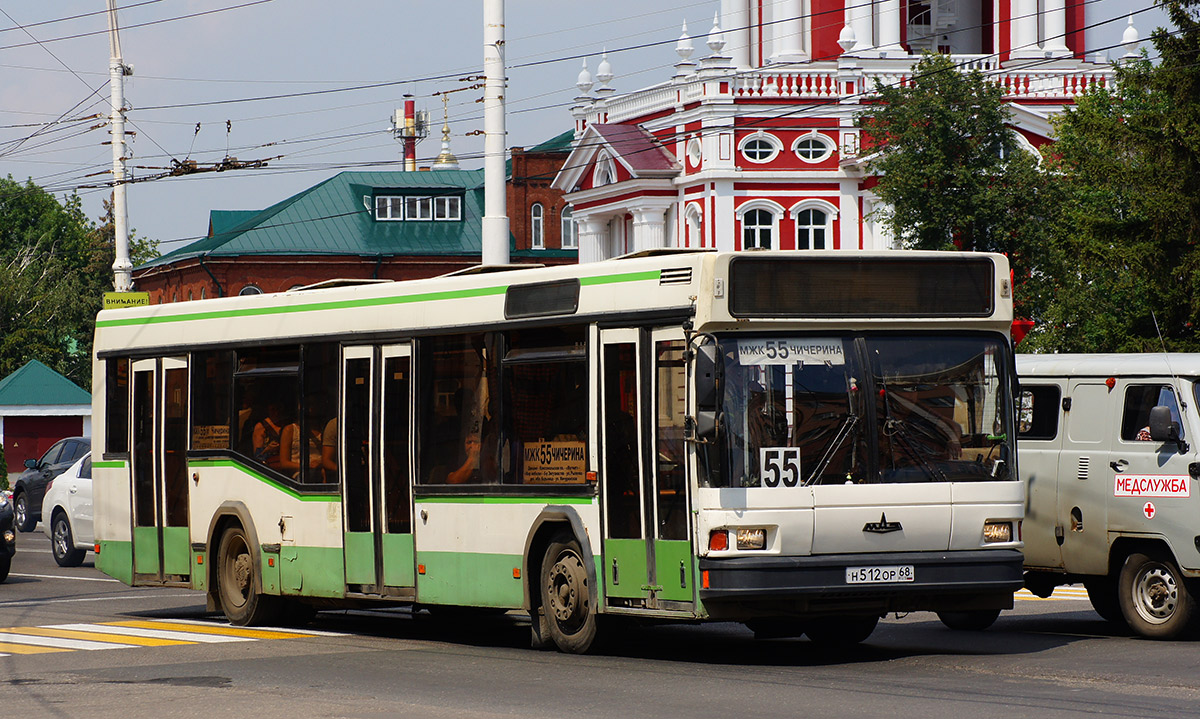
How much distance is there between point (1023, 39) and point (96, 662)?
55.7 metres

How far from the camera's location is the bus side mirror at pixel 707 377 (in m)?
11.9

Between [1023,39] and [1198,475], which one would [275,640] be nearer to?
[1198,475]

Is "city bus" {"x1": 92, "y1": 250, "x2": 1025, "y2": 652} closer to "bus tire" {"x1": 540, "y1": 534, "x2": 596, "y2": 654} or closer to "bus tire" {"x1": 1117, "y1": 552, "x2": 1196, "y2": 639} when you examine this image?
"bus tire" {"x1": 540, "y1": 534, "x2": 596, "y2": 654}

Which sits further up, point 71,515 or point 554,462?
point 554,462

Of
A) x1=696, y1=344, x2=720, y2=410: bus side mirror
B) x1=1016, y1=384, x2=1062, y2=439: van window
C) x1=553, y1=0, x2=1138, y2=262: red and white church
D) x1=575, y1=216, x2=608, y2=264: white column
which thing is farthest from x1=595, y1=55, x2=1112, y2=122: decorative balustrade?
x1=696, y1=344, x2=720, y2=410: bus side mirror

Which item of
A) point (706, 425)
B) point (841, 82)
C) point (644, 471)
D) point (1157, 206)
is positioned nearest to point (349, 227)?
point (841, 82)

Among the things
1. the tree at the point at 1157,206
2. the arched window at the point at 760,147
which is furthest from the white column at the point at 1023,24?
the tree at the point at 1157,206

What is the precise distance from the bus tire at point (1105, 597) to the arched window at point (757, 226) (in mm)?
45627

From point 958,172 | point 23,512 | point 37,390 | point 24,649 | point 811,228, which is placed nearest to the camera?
point 24,649

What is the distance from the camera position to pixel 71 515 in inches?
1012

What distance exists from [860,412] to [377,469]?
461 centimetres

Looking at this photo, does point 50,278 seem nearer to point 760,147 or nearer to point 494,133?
point 760,147

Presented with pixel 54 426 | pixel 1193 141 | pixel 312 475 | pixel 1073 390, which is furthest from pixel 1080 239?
pixel 54 426

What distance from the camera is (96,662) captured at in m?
13.9
